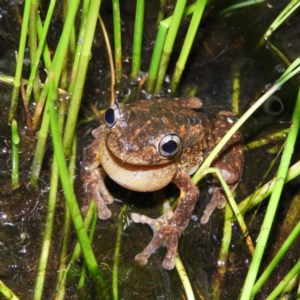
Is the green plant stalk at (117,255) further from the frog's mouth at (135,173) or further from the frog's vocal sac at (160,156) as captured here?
the frog's mouth at (135,173)

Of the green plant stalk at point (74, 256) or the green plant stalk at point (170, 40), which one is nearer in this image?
the green plant stalk at point (74, 256)

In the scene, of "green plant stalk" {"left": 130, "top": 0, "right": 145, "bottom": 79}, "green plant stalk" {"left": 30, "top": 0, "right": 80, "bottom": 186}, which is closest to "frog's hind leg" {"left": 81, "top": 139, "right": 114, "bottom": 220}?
"green plant stalk" {"left": 30, "top": 0, "right": 80, "bottom": 186}

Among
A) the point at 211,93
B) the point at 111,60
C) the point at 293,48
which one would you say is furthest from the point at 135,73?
the point at 293,48

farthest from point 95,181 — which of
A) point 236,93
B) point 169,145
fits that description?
point 236,93

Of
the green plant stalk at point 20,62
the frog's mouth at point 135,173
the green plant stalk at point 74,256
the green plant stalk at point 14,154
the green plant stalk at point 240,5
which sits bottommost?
the green plant stalk at point 74,256

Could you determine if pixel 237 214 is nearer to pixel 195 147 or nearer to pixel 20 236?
pixel 195 147

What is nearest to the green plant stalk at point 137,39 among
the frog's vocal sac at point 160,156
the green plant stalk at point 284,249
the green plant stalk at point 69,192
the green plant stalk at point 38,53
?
the frog's vocal sac at point 160,156

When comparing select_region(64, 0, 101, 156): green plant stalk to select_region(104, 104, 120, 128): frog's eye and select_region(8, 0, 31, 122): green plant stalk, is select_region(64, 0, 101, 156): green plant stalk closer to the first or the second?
select_region(104, 104, 120, 128): frog's eye
